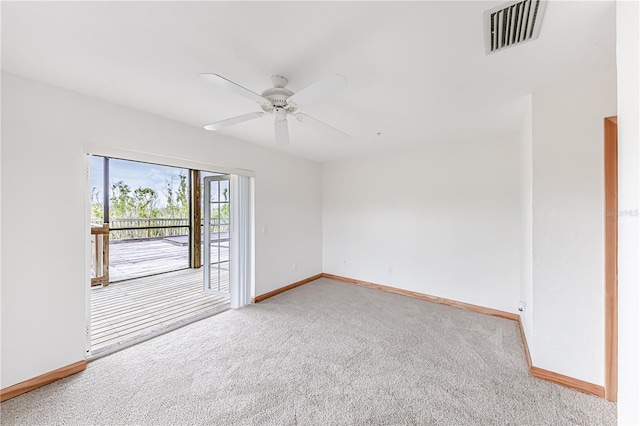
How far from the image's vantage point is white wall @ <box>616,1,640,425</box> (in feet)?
2.87

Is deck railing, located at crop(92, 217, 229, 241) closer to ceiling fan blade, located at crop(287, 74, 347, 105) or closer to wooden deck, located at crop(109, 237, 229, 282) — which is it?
wooden deck, located at crop(109, 237, 229, 282)

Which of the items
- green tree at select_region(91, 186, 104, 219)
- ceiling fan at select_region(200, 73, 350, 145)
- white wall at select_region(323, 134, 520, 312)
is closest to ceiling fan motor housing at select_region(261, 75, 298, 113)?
ceiling fan at select_region(200, 73, 350, 145)

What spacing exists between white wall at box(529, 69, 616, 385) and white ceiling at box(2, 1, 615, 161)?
0.77 feet

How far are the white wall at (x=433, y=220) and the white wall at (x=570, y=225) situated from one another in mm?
1272

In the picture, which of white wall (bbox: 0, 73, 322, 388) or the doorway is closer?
white wall (bbox: 0, 73, 322, 388)

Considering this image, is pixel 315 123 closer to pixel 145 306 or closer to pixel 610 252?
pixel 610 252

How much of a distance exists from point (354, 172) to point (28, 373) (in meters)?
4.34

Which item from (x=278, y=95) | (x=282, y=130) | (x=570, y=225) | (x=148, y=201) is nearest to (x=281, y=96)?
(x=278, y=95)

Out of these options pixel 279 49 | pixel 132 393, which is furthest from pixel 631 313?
pixel 132 393

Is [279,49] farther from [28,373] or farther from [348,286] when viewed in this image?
[348,286]

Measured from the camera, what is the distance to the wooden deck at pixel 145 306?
2.70 metres

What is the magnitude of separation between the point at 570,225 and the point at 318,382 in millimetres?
2274

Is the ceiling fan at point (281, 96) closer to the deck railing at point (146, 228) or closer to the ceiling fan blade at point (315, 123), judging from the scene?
the ceiling fan blade at point (315, 123)

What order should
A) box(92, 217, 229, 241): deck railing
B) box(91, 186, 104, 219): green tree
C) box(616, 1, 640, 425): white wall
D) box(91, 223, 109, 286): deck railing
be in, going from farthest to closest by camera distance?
box(92, 217, 229, 241): deck railing < box(91, 186, 104, 219): green tree < box(91, 223, 109, 286): deck railing < box(616, 1, 640, 425): white wall
